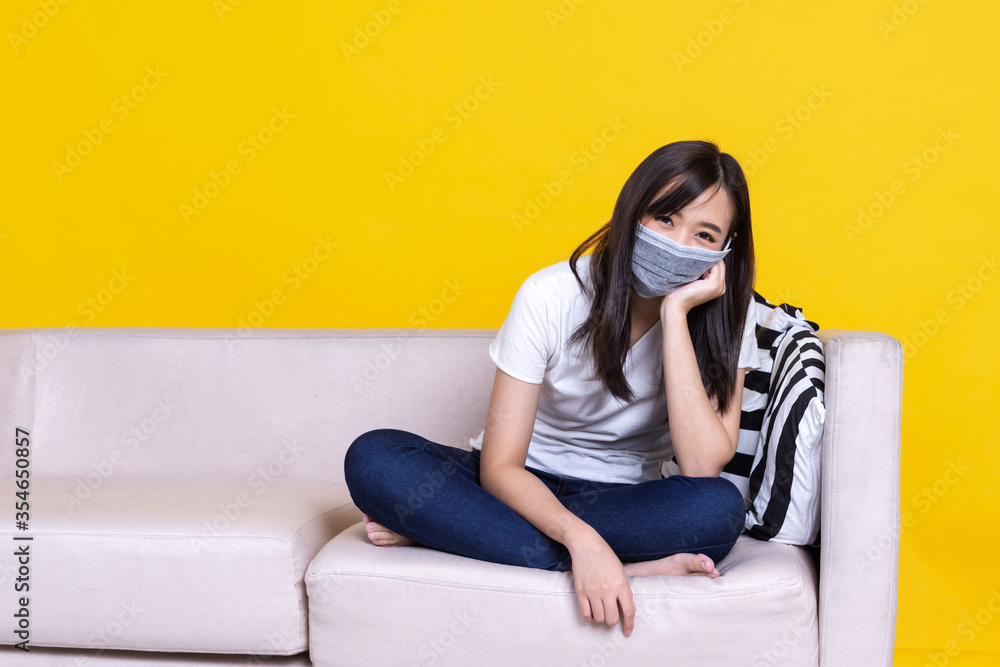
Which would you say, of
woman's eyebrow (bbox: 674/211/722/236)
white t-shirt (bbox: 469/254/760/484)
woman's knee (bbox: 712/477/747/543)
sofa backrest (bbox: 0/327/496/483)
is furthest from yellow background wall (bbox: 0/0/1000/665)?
woman's knee (bbox: 712/477/747/543)

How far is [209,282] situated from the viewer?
3.05 metres

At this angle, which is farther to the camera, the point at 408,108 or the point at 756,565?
the point at 408,108

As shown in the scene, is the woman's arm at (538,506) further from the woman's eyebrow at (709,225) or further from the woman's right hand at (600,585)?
the woman's eyebrow at (709,225)

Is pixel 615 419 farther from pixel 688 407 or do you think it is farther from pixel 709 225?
pixel 709 225

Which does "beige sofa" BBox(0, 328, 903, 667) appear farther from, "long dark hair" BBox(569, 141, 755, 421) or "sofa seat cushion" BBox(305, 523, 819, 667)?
"long dark hair" BBox(569, 141, 755, 421)

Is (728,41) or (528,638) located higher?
(728,41)

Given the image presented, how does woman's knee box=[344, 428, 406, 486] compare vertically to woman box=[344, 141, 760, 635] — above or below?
below

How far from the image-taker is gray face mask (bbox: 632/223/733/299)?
64.9 inches

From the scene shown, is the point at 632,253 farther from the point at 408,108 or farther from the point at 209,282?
the point at 209,282

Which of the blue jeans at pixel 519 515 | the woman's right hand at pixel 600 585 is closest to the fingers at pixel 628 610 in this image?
the woman's right hand at pixel 600 585

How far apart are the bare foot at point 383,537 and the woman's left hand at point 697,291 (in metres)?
0.65

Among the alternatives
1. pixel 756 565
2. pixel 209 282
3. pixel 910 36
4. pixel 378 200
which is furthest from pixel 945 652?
pixel 209 282

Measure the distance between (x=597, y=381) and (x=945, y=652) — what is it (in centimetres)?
150

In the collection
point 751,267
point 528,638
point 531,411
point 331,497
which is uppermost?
point 751,267
